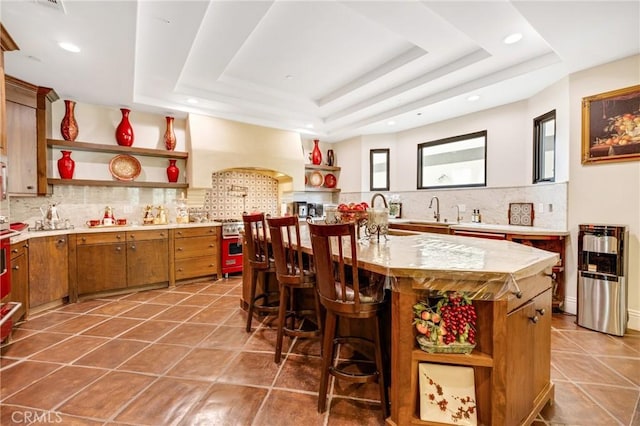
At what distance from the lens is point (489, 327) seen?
1.38m

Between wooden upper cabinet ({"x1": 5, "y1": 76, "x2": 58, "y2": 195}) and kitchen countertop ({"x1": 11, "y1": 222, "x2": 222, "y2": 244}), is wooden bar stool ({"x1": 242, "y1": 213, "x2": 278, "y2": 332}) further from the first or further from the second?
wooden upper cabinet ({"x1": 5, "y1": 76, "x2": 58, "y2": 195})

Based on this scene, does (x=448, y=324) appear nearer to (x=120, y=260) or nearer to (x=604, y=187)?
(x=604, y=187)

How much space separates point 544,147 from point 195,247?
16.5ft

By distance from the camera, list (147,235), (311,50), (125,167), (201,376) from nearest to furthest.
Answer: (201,376)
(311,50)
(147,235)
(125,167)

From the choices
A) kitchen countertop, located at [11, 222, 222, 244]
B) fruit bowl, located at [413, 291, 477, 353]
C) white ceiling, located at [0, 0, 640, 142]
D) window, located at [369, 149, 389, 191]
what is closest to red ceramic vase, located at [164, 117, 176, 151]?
white ceiling, located at [0, 0, 640, 142]

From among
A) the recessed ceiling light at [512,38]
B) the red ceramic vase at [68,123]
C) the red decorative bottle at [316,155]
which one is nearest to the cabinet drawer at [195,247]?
the red ceramic vase at [68,123]

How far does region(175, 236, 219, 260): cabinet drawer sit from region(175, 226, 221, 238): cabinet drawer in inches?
2.3

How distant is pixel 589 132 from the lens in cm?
299

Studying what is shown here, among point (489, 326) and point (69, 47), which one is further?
point (69, 47)

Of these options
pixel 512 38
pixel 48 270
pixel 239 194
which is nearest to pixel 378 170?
pixel 239 194

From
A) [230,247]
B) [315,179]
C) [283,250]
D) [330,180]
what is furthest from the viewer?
[330,180]

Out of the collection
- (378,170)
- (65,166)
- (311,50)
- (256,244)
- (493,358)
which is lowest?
(493,358)

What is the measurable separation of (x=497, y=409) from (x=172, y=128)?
5012mm

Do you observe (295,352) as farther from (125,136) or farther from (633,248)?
(125,136)
